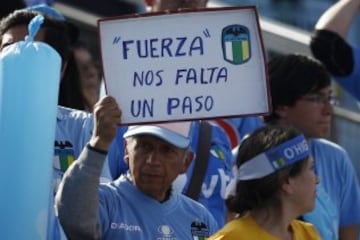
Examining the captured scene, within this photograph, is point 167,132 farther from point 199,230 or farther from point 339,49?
point 339,49

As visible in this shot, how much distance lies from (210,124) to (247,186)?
41.2 inches

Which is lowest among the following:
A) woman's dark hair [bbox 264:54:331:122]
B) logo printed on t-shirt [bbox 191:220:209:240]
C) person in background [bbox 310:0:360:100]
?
logo printed on t-shirt [bbox 191:220:209:240]

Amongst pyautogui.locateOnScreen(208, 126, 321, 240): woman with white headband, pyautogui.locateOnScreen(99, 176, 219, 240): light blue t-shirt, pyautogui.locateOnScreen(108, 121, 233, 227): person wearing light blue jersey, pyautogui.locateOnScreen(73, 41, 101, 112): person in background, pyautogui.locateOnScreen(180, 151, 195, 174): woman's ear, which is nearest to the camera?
pyautogui.locateOnScreen(99, 176, 219, 240): light blue t-shirt

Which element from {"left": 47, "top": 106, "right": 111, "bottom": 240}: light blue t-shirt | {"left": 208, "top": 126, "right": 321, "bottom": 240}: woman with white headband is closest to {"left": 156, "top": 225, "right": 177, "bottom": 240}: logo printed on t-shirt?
{"left": 208, "top": 126, "right": 321, "bottom": 240}: woman with white headband

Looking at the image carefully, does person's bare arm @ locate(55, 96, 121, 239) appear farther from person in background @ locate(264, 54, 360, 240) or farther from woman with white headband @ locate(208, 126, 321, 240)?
person in background @ locate(264, 54, 360, 240)

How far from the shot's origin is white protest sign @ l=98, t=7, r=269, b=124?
485cm

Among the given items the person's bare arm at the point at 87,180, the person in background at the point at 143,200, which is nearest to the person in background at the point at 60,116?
the person in background at the point at 143,200

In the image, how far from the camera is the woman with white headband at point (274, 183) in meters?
5.11

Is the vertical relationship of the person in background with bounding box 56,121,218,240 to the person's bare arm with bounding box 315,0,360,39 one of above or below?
below

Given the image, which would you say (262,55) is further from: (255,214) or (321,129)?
(321,129)

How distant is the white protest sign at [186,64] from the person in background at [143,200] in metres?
0.16

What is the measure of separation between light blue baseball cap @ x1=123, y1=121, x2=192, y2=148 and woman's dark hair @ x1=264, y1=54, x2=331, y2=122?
1035 mm

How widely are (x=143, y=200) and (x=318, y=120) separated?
135 centimetres

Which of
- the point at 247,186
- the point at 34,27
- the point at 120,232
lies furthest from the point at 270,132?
the point at 34,27
